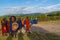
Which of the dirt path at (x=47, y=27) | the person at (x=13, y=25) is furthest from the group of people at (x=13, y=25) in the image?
the dirt path at (x=47, y=27)

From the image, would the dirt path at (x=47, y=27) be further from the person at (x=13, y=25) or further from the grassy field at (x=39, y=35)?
the person at (x=13, y=25)

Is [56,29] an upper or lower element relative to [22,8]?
lower

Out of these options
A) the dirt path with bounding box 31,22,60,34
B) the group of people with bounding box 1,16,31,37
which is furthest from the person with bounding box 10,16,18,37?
the dirt path with bounding box 31,22,60,34

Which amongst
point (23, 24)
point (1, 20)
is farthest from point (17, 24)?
point (1, 20)

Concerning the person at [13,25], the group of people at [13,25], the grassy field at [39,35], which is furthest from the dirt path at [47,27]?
the person at [13,25]

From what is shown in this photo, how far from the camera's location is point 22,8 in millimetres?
1962

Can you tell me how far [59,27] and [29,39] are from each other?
43 cm

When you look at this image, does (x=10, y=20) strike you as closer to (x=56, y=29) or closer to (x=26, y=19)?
(x=26, y=19)

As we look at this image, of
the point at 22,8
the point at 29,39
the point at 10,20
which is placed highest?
the point at 22,8

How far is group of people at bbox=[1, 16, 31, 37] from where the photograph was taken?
191 cm

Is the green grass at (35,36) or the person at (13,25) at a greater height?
the person at (13,25)

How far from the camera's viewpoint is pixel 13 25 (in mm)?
1910

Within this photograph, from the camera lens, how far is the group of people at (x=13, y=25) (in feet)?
6.25

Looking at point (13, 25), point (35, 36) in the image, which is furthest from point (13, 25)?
point (35, 36)
